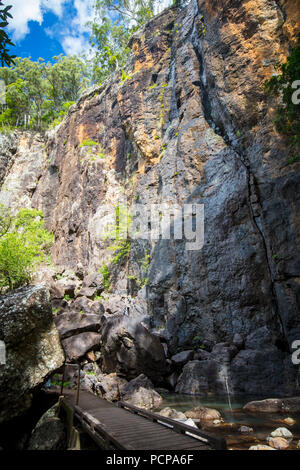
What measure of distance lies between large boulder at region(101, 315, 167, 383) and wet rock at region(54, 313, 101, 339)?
6.25 feet

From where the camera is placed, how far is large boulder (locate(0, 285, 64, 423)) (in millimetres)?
6102

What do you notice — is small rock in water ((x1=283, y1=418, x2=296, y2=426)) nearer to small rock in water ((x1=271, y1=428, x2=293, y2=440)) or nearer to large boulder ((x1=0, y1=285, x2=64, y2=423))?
small rock in water ((x1=271, y1=428, x2=293, y2=440))

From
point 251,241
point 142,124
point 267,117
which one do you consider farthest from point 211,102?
point 251,241

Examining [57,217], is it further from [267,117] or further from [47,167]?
[267,117]

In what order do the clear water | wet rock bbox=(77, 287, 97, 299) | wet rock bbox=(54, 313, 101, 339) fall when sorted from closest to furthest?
1. the clear water
2. wet rock bbox=(54, 313, 101, 339)
3. wet rock bbox=(77, 287, 97, 299)

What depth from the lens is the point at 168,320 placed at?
1402cm

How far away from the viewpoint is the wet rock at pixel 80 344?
1305cm

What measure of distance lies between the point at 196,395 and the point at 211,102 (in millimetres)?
15054

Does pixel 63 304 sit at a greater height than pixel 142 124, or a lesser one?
lesser

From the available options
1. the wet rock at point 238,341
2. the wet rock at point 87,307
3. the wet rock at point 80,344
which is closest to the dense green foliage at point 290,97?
the wet rock at point 238,341

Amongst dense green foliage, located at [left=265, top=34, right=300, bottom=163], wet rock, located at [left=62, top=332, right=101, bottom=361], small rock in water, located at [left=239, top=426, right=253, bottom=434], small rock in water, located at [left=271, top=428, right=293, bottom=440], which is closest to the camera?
small rock in water, located at [left=271, top=428, right=293, bottom=440]

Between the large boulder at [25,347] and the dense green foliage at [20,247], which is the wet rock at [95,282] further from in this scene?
the large boulder at [25,347]

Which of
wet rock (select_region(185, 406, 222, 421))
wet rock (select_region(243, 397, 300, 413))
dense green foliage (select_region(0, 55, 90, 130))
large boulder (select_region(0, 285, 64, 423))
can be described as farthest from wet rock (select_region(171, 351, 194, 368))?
dense green foliage (select_region(0, 55, 90, 130))

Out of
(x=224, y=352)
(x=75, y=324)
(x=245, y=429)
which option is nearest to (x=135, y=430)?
(x=245, y=429)
